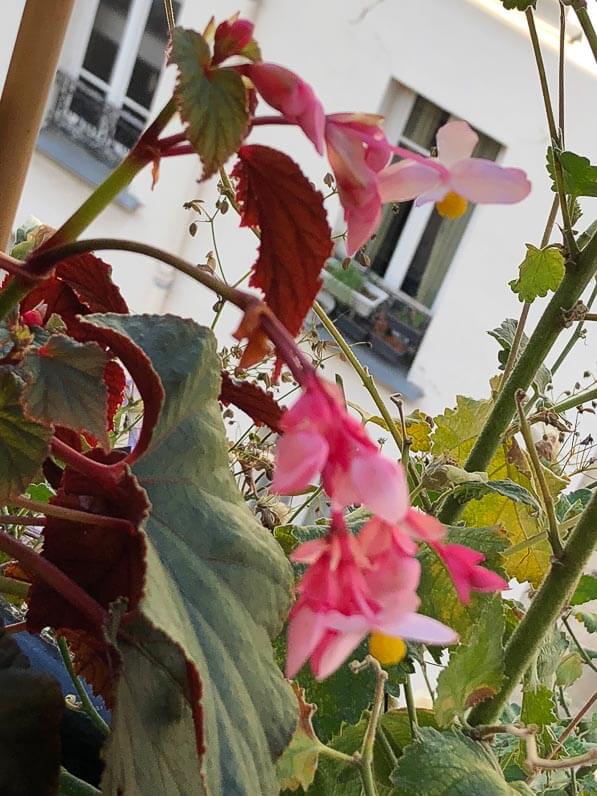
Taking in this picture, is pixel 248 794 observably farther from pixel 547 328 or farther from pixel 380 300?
pixel 380 300

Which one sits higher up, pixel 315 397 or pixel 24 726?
pixel 315 397

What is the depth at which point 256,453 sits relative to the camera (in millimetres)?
494

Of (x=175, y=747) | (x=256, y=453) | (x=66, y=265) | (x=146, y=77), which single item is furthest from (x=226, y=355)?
(x=146, y=77)

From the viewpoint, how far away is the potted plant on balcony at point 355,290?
1.35 meters

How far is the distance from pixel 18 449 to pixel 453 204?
0.14m

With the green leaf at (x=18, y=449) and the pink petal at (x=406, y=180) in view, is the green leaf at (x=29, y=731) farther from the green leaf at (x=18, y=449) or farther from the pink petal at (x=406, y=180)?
the pink petal at (x=406, y=180)

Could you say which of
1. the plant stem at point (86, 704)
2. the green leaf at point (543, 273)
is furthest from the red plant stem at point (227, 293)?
the green leaf at point (543, 273)

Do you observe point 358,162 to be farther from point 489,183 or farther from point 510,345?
point 510,345

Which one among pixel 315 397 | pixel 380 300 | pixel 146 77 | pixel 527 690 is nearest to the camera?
pixel 315 397

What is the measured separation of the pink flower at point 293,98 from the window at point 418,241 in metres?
1.25

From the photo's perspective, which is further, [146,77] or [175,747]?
[146,77]

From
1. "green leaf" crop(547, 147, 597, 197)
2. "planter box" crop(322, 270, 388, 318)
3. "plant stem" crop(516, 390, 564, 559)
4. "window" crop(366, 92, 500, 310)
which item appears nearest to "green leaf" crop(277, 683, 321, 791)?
"plant stem" crop(516, 390, 564, 559)

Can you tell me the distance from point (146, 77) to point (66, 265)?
4.63 ft

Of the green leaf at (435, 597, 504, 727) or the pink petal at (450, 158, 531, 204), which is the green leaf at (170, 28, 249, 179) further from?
the green leaf at (435, 597, 504, 727)
